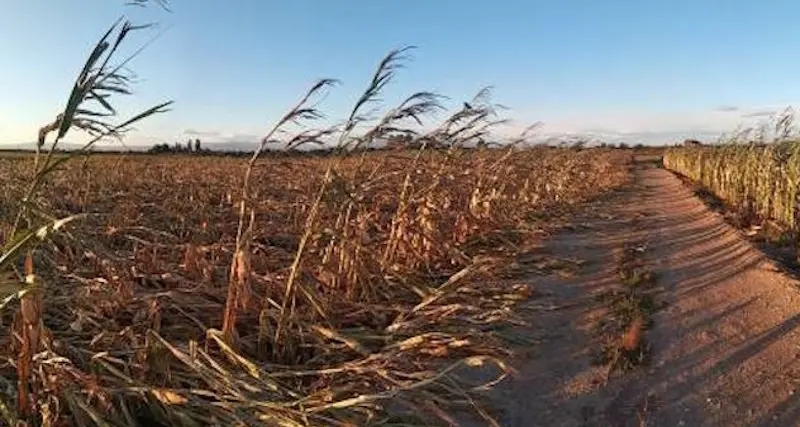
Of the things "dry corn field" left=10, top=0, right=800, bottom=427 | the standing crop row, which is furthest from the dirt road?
the standing crop row

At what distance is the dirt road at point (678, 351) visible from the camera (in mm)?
4145

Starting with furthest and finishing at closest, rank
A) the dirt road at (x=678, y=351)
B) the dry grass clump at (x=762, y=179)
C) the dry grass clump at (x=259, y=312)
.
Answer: the dry grass clump at (x=762, y=179)
the dirt road at (x=678, y=351)
the dry grass clump at (x=259, y=312)

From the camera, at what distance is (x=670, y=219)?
13.9 meters

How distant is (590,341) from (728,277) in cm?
293

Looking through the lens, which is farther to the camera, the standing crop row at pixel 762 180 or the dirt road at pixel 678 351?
the standing crop row at pixel 762 180

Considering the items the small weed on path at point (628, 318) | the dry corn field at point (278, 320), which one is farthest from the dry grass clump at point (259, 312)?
the small weed on path at point (628, 318)

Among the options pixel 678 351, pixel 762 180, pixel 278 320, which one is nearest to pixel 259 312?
pixel 278 320

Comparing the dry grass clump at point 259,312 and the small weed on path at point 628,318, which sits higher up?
the dry grass clump at point 259,312

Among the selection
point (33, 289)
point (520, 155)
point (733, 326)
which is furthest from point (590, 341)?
point (520, 155)

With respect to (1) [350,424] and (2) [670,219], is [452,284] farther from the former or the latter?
(2) [670,219]

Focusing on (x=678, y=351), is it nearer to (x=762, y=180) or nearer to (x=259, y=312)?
(x=259, y=312)

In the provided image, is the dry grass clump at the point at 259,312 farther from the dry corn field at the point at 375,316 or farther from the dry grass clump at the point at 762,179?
the dry grass clump at the point at 762,179

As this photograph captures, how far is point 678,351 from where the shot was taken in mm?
5172

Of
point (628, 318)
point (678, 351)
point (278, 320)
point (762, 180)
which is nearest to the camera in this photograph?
point (278, 320)
